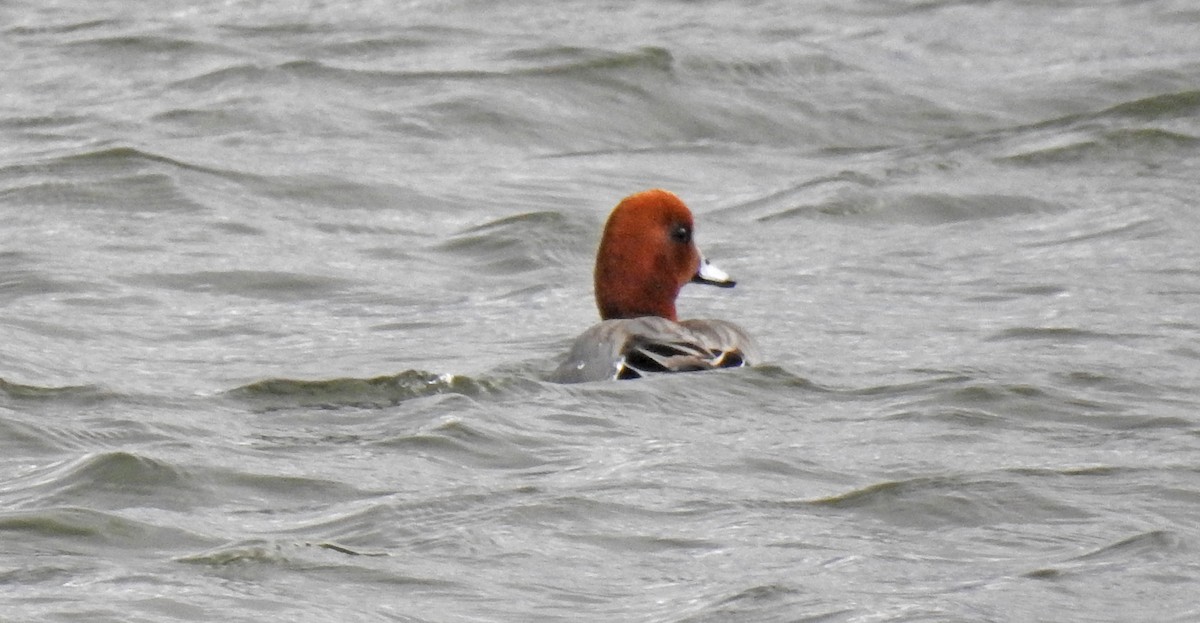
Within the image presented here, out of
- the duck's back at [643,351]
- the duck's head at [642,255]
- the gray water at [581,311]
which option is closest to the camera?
the gray water at [581,311]

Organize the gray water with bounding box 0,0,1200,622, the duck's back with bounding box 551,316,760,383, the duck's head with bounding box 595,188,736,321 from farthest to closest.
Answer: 1. the duck's head with bounding box 595,188,736,321
2. the duck's back with bounding box 551,316,760,383
3. the gray water with bounding box 0,0,1200,622

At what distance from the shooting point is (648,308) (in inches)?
318

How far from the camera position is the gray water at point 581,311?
5703mm

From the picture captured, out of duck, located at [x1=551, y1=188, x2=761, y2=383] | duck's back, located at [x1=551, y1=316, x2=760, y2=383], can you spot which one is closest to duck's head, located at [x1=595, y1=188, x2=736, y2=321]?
duck, located at [x1=551, y1=188, x2=761, y2=383]

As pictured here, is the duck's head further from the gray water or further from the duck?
the gray water

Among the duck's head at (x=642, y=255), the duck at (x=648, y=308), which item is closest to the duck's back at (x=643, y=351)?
the duck at (x=648, y=308)

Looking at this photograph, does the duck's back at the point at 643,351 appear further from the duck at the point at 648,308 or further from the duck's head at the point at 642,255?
the duck's head at the point at 642,255

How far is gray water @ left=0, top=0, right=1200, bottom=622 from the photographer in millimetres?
5703

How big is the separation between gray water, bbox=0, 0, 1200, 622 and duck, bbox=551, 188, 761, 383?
3.8 inches

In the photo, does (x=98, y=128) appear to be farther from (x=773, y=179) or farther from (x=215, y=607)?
(x=215, y=607)

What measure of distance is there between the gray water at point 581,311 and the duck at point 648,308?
0.32 feet

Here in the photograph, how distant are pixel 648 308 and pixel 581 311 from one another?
1180 millimetres

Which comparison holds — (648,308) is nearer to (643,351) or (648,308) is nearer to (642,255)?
(642,255)

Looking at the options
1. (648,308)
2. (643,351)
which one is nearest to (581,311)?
(648,308)
